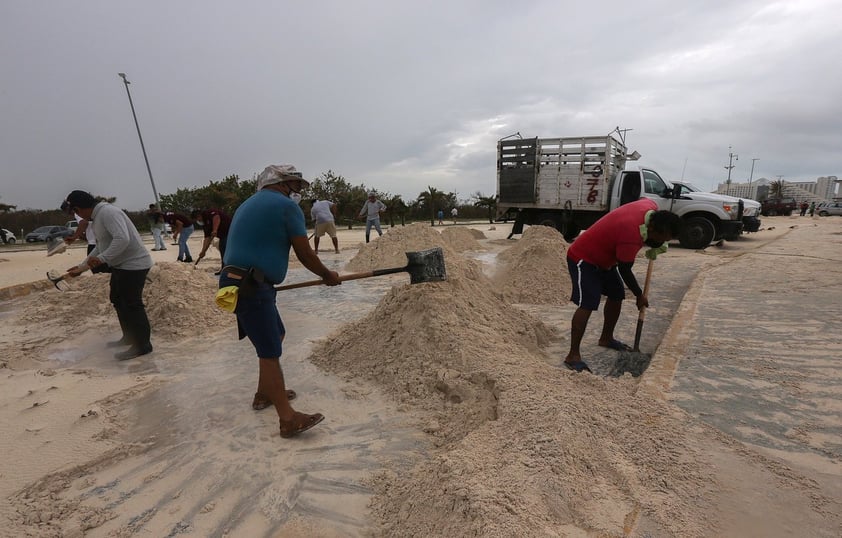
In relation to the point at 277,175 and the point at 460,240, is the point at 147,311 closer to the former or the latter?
the point at 277,175

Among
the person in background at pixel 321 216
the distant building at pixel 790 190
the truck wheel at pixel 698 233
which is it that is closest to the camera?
the person in background at pixel 321 216

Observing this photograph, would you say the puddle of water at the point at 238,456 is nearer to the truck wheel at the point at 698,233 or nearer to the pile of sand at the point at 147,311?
the pile of sand at the point at 147,311

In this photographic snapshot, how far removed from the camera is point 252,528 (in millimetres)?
1715

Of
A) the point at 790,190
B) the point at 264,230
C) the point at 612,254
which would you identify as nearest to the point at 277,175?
the point at 264,230

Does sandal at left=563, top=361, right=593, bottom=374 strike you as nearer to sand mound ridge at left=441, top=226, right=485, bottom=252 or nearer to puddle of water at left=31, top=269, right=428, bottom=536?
puddle of water at left=31, top=269, right=428, bottom=536

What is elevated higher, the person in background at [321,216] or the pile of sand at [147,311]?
the person in background at [321,216]

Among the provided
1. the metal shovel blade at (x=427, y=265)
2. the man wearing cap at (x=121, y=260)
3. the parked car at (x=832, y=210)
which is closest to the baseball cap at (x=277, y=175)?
the metal shovel blade at (x=427, y=265)

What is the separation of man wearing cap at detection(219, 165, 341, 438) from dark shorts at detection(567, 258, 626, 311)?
7.12ft

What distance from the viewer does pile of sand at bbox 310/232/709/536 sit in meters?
1.51

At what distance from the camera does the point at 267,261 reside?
89.4 inches

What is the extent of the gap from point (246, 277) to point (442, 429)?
1405 mm

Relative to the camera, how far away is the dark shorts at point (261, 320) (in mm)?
2281

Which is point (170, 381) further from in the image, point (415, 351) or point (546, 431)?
point (546, 431)

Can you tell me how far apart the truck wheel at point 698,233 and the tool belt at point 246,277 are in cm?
1062
